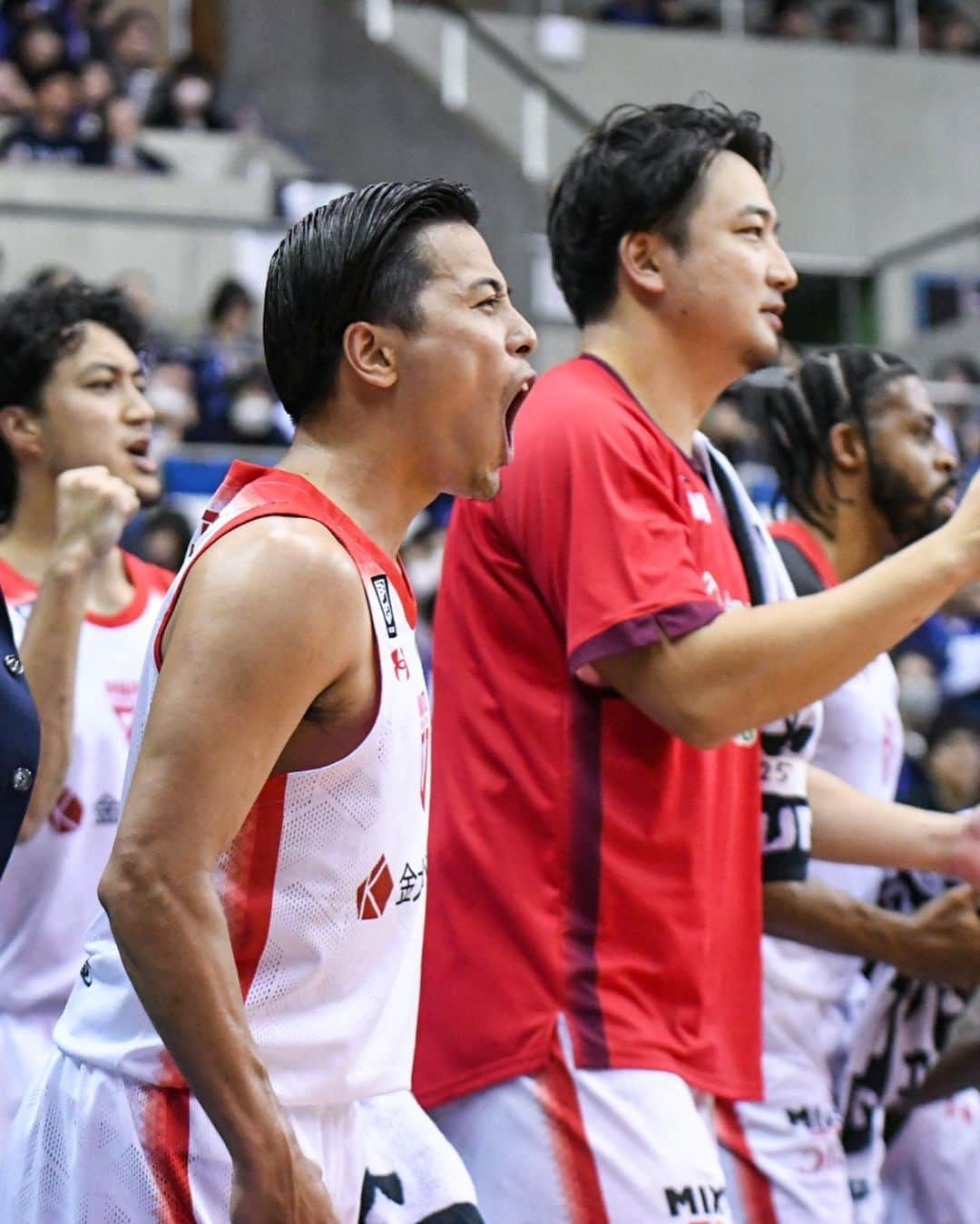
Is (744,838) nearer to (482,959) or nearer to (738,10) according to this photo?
(482,959)

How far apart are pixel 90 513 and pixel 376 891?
173 cm

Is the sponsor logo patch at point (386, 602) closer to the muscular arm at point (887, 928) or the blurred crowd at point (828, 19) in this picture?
the muscular arm at point (887, 928)

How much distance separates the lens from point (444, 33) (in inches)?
557

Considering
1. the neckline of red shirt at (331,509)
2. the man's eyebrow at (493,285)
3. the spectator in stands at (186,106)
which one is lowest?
the spectator in stands at (186,106)

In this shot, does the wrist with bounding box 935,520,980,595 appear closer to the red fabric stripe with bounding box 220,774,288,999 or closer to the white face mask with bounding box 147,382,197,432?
the red fabric stripe with bounding box 220,774,288,999

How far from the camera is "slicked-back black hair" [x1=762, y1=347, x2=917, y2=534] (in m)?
4.50

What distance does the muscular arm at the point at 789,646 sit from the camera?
291 centimetres

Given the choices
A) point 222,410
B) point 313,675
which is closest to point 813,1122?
point 313,675

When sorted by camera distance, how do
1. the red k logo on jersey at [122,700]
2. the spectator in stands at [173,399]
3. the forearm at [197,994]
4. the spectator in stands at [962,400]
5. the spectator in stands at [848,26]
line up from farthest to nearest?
the spectator in stands at [848,26]
the spectator in stands at [962,400]
the spectator in stands at [173,399]
the red k logo on jersey at [122,700]
the forearm at [197,994]

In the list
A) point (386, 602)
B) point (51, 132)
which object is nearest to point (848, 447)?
point (386, 602)

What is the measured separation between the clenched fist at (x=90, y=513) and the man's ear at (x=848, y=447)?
1.57 meters

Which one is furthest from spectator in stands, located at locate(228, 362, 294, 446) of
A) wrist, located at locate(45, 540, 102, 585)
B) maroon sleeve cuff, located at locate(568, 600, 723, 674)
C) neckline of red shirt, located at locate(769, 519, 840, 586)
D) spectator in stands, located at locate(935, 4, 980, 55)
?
spectator in stands, located at locate(935, 4, 980, 55)

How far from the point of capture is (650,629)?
293cm

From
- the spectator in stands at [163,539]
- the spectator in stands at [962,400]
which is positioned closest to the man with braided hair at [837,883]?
the spectator in stands at [163,539]
